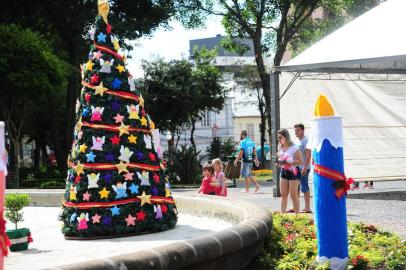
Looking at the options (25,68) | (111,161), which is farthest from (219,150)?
(111,161)

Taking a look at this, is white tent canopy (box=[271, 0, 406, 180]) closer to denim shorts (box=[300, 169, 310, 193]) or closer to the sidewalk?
the sidewalk

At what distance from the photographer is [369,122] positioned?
1933cm

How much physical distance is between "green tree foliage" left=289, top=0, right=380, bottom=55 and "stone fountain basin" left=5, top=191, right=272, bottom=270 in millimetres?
30478

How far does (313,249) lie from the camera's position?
7.00 m

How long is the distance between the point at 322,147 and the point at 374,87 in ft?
44.2

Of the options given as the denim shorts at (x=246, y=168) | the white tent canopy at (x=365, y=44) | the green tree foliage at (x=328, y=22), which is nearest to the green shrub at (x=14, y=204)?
the white tent canopy at (x=365, y=44)

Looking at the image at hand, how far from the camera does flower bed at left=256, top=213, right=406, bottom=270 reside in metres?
6.40

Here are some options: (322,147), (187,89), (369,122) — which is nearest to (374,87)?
(369,122)

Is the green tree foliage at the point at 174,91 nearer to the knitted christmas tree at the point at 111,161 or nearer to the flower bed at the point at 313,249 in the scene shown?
the knitted christmas tree at the point at 111,161

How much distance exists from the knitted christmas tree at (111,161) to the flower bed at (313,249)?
1.50 m

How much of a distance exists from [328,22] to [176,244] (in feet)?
126

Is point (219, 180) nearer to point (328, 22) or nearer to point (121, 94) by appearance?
point (121, 94)

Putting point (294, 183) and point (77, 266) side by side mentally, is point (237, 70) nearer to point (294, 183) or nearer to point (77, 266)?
point (294, 183)

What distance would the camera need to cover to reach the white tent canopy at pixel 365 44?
45.3 ft
